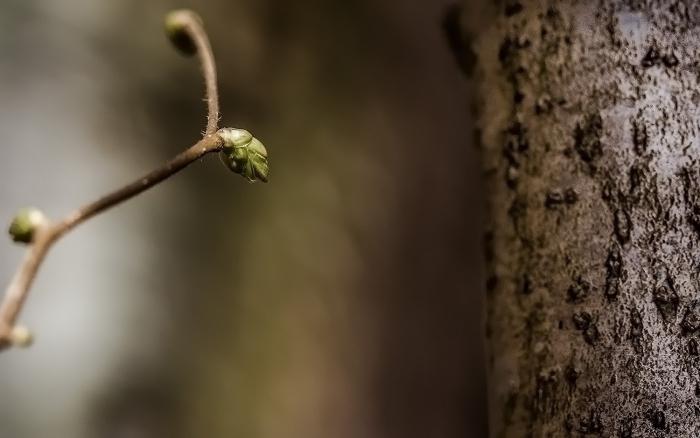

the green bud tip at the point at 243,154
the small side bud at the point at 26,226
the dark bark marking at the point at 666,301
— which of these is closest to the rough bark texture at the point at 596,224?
the dark bark marking at the point at 666,301

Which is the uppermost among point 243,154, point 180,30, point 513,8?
point 513,8

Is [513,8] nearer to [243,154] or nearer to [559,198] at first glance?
[559,198]

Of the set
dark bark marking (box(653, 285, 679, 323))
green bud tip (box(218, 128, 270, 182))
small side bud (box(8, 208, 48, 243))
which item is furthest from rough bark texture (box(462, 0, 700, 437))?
small side bud (box(8, 208, 48, 243))

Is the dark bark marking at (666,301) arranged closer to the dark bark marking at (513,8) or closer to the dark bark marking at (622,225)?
the dark bark marking at (622,225)

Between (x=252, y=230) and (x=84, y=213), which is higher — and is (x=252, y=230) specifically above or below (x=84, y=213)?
above

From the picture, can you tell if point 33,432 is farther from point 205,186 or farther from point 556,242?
point 556,242

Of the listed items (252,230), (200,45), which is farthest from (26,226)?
(252,230)

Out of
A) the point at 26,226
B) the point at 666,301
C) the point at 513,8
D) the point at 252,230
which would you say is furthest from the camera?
the point at 252,230
